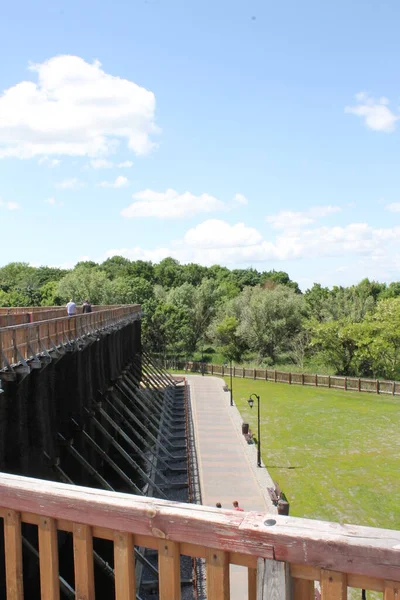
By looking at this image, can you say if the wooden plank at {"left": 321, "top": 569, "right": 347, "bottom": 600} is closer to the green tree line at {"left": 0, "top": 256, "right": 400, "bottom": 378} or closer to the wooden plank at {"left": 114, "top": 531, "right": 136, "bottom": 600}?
the wooden plank at {"left": 114, "top": 531, "right": 136, "bottom": 600}

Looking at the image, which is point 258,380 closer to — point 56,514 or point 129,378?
point 129,378

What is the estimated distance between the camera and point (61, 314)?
877 inches

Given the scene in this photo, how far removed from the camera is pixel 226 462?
74.7ft

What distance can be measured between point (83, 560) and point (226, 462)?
2156 cm

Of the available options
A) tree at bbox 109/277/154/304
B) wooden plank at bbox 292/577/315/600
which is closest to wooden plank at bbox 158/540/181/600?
wooden plank at bbox 292/577/315/600

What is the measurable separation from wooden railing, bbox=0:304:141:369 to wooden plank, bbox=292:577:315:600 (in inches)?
383

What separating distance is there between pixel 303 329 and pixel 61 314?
113 feet

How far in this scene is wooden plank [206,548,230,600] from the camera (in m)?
2.07

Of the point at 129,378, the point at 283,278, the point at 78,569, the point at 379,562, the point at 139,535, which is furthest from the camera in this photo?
the point at 283,278

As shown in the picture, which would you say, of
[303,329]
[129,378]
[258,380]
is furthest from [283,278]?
[129,378]

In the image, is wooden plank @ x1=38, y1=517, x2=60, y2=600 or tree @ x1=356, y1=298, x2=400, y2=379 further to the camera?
tree @ x1=356, y1=298, x2=400, y2=379

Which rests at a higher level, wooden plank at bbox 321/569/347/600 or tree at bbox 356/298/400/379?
wooden plank at bbox 321/569/347/600

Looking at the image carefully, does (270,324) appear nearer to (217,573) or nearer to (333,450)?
(333,450)

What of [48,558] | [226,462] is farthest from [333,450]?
[48,558]
